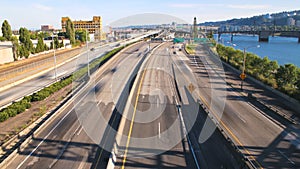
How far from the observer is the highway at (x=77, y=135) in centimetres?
1745

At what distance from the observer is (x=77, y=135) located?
2173 cm

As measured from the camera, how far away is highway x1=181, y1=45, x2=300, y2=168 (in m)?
18.5

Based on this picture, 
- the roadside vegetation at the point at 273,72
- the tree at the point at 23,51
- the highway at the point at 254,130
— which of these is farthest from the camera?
the tree at the point at 23,51

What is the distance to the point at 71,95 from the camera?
34.7 m

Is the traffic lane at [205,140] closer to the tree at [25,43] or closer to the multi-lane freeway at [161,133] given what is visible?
the multi-lane freeway at [161,133]

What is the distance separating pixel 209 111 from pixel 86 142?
1438cm

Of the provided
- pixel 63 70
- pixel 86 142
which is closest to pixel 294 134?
pixel 86 142

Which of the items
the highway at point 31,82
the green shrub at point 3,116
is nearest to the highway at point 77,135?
the green shrub at point 3,116

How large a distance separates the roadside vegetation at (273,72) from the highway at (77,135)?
23.1 m

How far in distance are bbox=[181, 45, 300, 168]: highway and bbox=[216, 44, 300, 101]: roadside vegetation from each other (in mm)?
6487

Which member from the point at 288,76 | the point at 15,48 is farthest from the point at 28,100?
the point at 15,48

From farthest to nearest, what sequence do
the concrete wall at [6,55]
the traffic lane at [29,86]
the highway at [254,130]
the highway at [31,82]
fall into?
→ the concrete wall at [6,55] → the highway at [31,82] → the traffic lane at [29,86] → the highway at [254,130]

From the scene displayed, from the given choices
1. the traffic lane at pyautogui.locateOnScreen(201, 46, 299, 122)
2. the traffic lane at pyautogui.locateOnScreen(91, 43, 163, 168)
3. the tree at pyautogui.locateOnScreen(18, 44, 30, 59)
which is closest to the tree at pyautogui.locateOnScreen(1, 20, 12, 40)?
the tree at pyautogui.locateOnScreen(18, 44, 30, 59)

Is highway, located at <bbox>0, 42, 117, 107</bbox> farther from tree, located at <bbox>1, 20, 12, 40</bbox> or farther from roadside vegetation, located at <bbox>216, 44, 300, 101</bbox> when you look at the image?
roadside vegetation, located at <bbox>216, 44, 300, 101</bbox>
